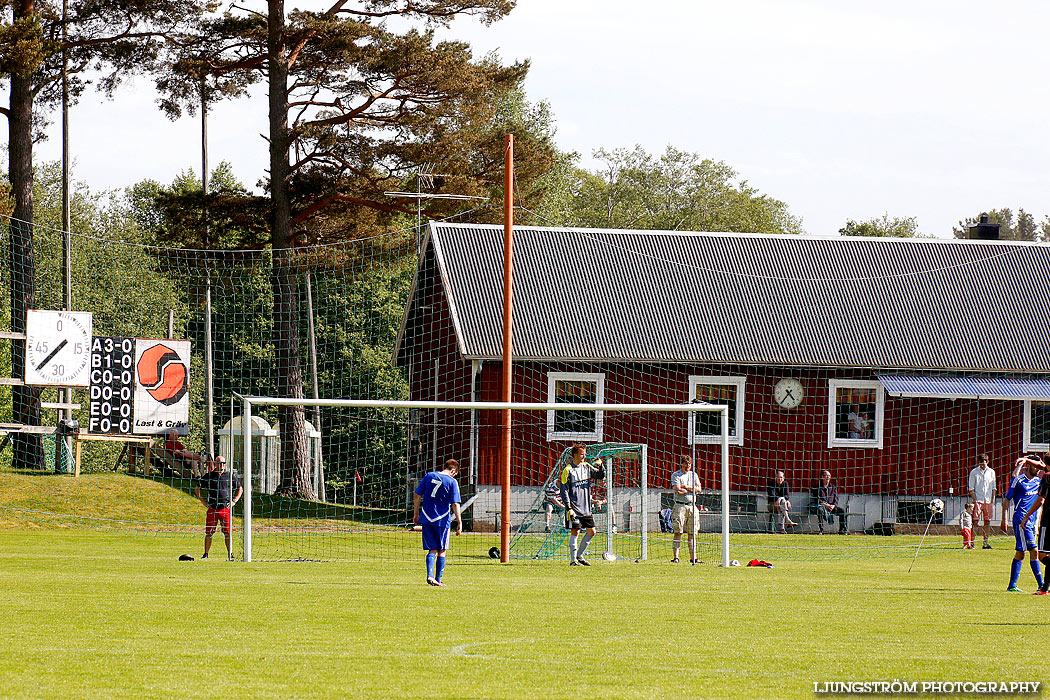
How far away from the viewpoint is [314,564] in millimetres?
19500

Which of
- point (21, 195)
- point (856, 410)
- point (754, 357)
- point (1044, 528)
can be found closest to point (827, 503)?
point (856, 410)

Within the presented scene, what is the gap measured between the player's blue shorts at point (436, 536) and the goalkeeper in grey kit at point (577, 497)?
4.26 metres

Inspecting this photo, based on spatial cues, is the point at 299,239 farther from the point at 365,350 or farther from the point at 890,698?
the point at 890,698

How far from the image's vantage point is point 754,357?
101ft

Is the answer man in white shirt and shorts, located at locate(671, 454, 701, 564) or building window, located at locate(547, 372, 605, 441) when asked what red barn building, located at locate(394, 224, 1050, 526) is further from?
man in white shirt and shorts, located at locate(671, 454, 701, 564)

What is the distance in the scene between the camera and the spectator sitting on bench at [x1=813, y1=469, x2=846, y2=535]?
99.3 ft

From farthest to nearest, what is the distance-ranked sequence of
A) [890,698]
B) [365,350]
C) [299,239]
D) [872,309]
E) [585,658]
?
[365,350] → [299,239] → [872,309] → [585,658] → [890,698]

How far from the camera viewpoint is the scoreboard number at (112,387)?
28.7m

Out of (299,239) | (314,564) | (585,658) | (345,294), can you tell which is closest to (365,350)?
(345,294)

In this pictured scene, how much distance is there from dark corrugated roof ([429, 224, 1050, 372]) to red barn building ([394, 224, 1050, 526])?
5 cm

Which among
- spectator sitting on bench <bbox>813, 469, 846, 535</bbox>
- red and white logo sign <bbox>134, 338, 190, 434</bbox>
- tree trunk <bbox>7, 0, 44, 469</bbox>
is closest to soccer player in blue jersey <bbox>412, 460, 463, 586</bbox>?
red and white logo sign <bbox>134, 338, 190, 434</bbox>

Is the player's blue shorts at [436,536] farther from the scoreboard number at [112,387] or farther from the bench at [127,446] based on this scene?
the scoreboard number at [112,387]

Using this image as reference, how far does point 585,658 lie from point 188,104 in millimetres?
26728

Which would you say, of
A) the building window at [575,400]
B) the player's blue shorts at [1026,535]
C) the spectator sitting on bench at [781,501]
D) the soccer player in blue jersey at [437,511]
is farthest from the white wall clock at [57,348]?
the player's blue shorts at [1026,535]
